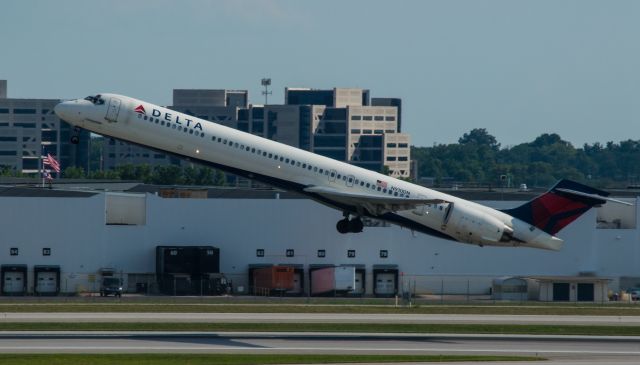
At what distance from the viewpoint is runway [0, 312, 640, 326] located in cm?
7894

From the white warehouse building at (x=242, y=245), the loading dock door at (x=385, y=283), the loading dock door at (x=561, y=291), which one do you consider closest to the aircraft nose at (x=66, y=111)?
the white warehouse building at (x=242, y=245)

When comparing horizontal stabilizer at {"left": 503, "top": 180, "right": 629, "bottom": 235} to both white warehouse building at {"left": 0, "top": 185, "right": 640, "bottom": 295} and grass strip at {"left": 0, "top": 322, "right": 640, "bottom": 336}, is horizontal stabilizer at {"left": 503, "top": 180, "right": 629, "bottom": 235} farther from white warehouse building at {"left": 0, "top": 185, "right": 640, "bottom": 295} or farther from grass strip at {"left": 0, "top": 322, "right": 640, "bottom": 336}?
white warehouse building at {"left": 0, "top": 185, "right": 640, "bottom": 295}

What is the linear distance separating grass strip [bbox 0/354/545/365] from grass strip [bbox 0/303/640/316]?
23.0 m

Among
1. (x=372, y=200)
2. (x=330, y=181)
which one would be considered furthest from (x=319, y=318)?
(x=330, y=181)

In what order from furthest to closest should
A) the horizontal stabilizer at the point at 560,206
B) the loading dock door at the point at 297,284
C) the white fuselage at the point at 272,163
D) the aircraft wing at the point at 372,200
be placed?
the loading dock door at the point at 297,284 → the horizontal stabilizer at the point at 560,206 → the aircraft wing at the point at 372,200 → the white fuselage at the point at 272,163

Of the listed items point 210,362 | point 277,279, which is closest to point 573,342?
point 210,362

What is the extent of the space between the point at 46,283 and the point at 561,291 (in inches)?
1647

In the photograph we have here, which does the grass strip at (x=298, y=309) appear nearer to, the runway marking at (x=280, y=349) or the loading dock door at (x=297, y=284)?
the loading dock door at (x=297, y=284)

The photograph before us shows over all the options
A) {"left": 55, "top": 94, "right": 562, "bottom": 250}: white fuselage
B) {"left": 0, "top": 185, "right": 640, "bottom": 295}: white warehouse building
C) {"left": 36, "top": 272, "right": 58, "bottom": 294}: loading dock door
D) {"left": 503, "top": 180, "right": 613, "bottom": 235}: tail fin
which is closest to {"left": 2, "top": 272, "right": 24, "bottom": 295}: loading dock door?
{"left": 0, "top": 185, "right": 640, "bottom": 295}: white warehouse building

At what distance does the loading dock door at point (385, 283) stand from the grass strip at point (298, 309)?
1702 cm

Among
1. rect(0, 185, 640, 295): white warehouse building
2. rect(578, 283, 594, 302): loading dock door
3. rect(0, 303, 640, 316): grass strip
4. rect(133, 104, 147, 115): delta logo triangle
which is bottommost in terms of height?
rect(0, 303, 640, 316): grass strip

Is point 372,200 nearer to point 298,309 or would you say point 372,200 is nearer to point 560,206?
point 298,309

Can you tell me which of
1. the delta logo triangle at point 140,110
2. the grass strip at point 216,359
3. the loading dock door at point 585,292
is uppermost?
the delta logo triangle at point 140,110

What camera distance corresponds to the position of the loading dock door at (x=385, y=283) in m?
111
